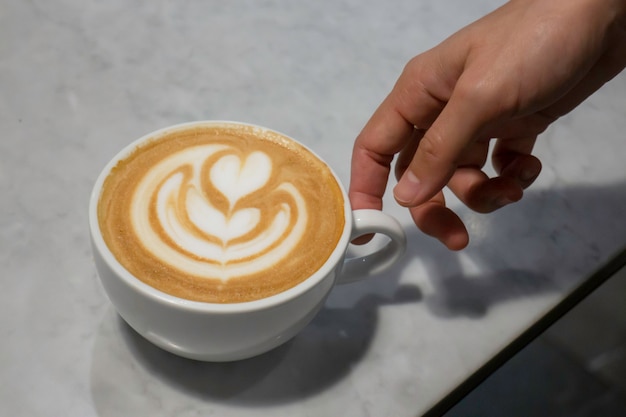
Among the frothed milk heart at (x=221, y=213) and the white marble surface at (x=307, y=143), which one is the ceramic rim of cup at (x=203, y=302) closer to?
the frothed milk heart at (x=221, y=213)

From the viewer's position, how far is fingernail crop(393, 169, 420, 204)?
644mm

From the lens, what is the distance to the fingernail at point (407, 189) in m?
0.64

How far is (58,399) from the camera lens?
615 mm

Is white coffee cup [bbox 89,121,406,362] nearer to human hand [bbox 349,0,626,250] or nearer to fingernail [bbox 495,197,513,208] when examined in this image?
human hand [bbox 349,0,626,250]

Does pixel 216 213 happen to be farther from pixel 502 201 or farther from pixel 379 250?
pixel 502 201

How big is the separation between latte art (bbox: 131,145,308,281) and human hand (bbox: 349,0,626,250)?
0.12 metres

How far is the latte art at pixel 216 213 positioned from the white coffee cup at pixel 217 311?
0.13ft

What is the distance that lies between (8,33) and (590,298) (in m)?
0.83

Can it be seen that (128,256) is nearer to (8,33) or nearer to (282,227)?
(282,227)

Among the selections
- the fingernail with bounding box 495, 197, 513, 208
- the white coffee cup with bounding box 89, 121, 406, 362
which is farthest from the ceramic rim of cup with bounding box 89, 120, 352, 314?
the fingernail with bounding box 495, 197, 513, 208

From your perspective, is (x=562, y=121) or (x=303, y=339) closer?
(x=303, y=339)

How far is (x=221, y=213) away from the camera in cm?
62

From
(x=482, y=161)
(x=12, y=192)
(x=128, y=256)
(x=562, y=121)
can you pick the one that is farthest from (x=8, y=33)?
(x=562, y=121)

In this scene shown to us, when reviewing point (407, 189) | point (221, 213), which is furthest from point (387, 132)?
point (221, 213)
